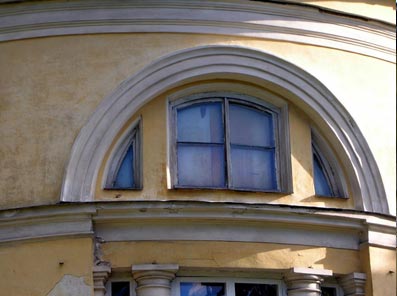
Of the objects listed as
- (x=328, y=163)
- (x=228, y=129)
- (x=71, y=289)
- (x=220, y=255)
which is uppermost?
(x=228, y=129)

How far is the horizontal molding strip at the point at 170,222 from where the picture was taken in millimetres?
12625

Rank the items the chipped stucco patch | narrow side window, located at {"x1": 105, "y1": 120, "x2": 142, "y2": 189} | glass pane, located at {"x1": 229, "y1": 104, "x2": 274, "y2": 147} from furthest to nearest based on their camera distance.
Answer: glass pane, located at {"x1": 229, "y1": 104, "x2": 274, "y2": 147}, narrow side window, located at {"x1": 105, "y1": 120, "x2": 142, "y2": 189}, the chipped stucco patch

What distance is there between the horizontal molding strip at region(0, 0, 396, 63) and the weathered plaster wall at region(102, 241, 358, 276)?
2.30 m

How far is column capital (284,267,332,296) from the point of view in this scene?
12.9 m

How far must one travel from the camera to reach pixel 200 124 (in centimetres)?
1352

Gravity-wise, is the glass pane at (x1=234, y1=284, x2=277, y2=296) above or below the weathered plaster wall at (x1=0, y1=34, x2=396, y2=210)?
below

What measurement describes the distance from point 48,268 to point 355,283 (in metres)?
3.20

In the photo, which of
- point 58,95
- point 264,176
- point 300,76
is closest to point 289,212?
point 264,176

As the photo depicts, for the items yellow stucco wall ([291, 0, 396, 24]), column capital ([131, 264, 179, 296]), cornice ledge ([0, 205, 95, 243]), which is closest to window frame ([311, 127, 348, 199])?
yellow stucco wall ([291, 0, 396, 24])

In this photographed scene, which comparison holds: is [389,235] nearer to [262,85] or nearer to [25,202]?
[262,85]

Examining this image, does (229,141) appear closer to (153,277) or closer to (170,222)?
(170,222)

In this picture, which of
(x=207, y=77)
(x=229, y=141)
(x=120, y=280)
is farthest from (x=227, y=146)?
(x=120, y=280)

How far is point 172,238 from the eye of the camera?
12734 millimetres

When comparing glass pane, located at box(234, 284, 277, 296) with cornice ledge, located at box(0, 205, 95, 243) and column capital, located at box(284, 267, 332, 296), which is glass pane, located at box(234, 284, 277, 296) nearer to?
column capital, located at box(284, 267, 332, 296)
